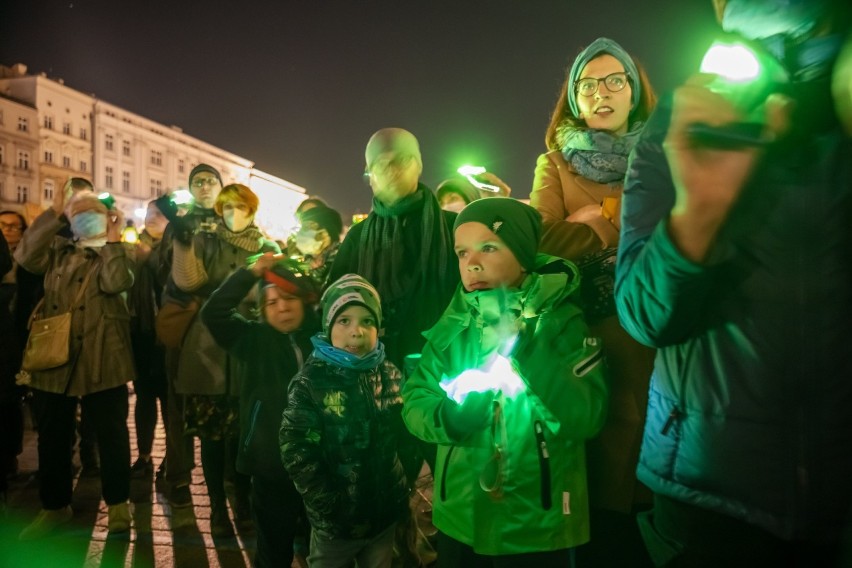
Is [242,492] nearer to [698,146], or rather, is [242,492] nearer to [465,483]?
[465,483]

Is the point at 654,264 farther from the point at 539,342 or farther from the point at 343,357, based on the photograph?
the point at 343,357

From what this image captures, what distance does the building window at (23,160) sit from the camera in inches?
1967

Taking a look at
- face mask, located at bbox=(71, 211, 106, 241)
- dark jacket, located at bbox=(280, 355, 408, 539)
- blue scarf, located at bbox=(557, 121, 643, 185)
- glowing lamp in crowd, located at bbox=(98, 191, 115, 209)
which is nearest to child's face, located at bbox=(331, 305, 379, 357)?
dark jacket, located at bbox=(280, 355, 408, 539)

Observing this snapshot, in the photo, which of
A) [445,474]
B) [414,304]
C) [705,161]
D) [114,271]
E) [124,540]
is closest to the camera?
[705,161]

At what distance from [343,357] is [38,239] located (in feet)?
10.8

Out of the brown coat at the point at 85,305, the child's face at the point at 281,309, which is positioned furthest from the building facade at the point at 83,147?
the child's face at the point at 281,309

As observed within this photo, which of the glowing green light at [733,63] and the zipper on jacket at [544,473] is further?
the zipper on jacket at [544,473]

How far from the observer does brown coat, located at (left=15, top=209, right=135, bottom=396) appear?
424 cm

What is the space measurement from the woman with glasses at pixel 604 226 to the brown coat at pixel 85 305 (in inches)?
137

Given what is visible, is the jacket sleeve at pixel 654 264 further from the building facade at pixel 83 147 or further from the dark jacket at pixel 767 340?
the building facade at pixel 83 147

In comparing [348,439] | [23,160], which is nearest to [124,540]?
[348,439]

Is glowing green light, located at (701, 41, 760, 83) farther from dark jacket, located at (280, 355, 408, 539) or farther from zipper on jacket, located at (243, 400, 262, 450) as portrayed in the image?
zipper on jacket, located at (243, 400, 262, 450)

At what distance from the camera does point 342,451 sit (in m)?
2.75

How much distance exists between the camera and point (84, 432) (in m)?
5.62
